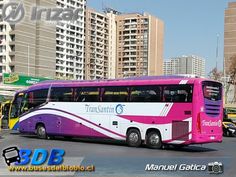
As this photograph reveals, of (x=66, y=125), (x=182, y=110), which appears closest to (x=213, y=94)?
(x=182, y=110)

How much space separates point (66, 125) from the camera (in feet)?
71.5

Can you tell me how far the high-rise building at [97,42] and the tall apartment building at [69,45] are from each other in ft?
13.4

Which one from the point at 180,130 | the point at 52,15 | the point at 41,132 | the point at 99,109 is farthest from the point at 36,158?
the point at 41,132

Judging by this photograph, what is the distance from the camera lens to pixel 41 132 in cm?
2295

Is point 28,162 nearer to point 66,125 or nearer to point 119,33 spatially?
point 66,125

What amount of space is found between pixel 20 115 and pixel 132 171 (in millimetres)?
14917

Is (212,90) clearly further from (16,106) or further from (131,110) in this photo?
(16,106)

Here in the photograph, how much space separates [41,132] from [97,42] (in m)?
104

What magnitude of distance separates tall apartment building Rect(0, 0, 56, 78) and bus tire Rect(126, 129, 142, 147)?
65521mm

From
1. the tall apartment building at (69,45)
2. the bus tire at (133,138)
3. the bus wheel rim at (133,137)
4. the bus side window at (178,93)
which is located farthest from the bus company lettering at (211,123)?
the tall apartment building at (69,45)

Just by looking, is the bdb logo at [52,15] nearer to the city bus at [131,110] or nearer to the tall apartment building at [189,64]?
the city bus at [131,110]

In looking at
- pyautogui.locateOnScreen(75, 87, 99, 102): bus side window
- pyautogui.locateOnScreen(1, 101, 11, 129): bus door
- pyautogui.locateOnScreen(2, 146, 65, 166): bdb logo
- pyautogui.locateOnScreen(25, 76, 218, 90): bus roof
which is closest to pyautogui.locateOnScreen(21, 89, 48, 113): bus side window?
pyautogui.locateOnScreen(25, 76, 218, 90): bus roof

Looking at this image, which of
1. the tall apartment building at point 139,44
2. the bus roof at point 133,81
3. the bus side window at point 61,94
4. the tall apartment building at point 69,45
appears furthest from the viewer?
the tall apartment building at point 139,44

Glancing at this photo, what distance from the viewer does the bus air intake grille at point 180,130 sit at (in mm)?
17391
